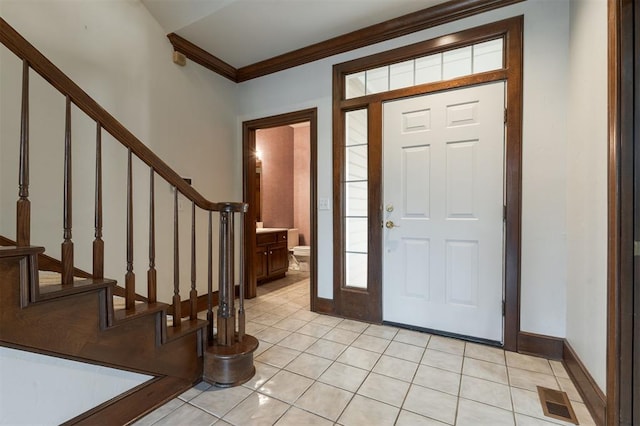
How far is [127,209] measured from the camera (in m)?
1.47

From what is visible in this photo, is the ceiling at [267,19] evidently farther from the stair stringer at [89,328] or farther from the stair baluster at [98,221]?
the stair stringer at [89,328]

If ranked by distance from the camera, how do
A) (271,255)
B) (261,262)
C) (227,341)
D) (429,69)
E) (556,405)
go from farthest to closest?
1. (271,255)
2. (261,262)
3. (429,69)
4. (227,341)
5. (556,405)

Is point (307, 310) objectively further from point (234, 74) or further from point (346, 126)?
point (234, 74)

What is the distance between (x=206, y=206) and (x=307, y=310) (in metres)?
1.76

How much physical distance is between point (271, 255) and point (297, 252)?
2.83 ft

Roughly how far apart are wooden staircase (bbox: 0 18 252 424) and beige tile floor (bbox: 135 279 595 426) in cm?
17

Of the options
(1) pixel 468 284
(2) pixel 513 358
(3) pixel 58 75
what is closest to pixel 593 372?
(2) pixel 513 358

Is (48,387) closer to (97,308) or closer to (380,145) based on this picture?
(97,308)

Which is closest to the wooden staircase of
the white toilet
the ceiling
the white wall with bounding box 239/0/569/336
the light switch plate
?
the light switch plate

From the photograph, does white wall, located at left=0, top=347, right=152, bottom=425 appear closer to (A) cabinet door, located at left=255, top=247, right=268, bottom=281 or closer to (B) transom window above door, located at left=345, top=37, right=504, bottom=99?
(A) cabinet door, located at left=255, top=247, right=268, bottom=281

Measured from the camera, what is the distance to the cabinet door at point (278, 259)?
4246 millimetres

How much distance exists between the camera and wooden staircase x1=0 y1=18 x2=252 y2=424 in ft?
3.39

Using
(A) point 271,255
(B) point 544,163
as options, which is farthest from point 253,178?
(B) point 544,163

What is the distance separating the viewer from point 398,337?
243 cm
